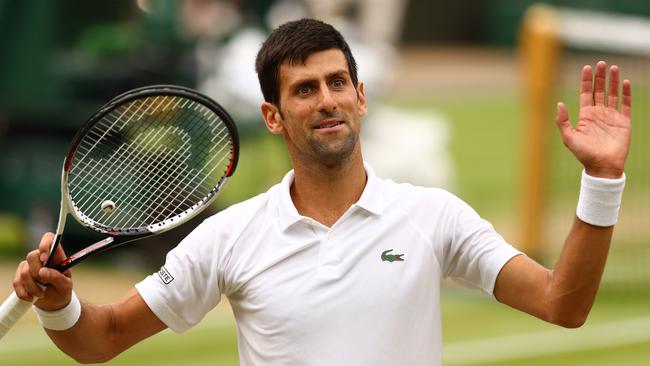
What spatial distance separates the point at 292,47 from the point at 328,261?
25.8 inches

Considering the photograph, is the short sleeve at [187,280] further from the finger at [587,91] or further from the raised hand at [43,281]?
the finger at [587,91]

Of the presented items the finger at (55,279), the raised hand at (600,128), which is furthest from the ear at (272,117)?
the raised hand at (600,128)

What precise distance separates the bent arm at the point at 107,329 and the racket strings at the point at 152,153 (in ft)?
1.44

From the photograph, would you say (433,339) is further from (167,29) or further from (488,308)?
(167,29)

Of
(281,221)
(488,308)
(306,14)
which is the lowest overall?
(488,308)

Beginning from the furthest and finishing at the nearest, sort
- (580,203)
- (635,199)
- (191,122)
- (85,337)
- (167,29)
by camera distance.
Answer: (167,29) < (635,199) < (191,122) < (85,337) < (580,203)

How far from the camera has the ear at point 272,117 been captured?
183 inches

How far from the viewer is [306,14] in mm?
15062

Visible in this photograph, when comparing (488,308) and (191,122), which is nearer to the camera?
(191,122)

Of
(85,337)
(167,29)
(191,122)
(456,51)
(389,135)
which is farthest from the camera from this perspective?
(456,51)

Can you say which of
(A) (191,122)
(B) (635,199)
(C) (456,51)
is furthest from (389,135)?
(C) (456,51)

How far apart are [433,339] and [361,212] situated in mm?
446

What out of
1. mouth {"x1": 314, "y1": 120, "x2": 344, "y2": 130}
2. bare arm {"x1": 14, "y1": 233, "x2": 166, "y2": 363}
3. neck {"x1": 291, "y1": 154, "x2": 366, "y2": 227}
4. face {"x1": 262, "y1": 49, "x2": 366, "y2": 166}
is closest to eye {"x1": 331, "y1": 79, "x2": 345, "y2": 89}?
face {"x1": 262, "y1": 49, "x2": 366, "y2": 166}

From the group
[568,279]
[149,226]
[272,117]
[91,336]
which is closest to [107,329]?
[91,336]
